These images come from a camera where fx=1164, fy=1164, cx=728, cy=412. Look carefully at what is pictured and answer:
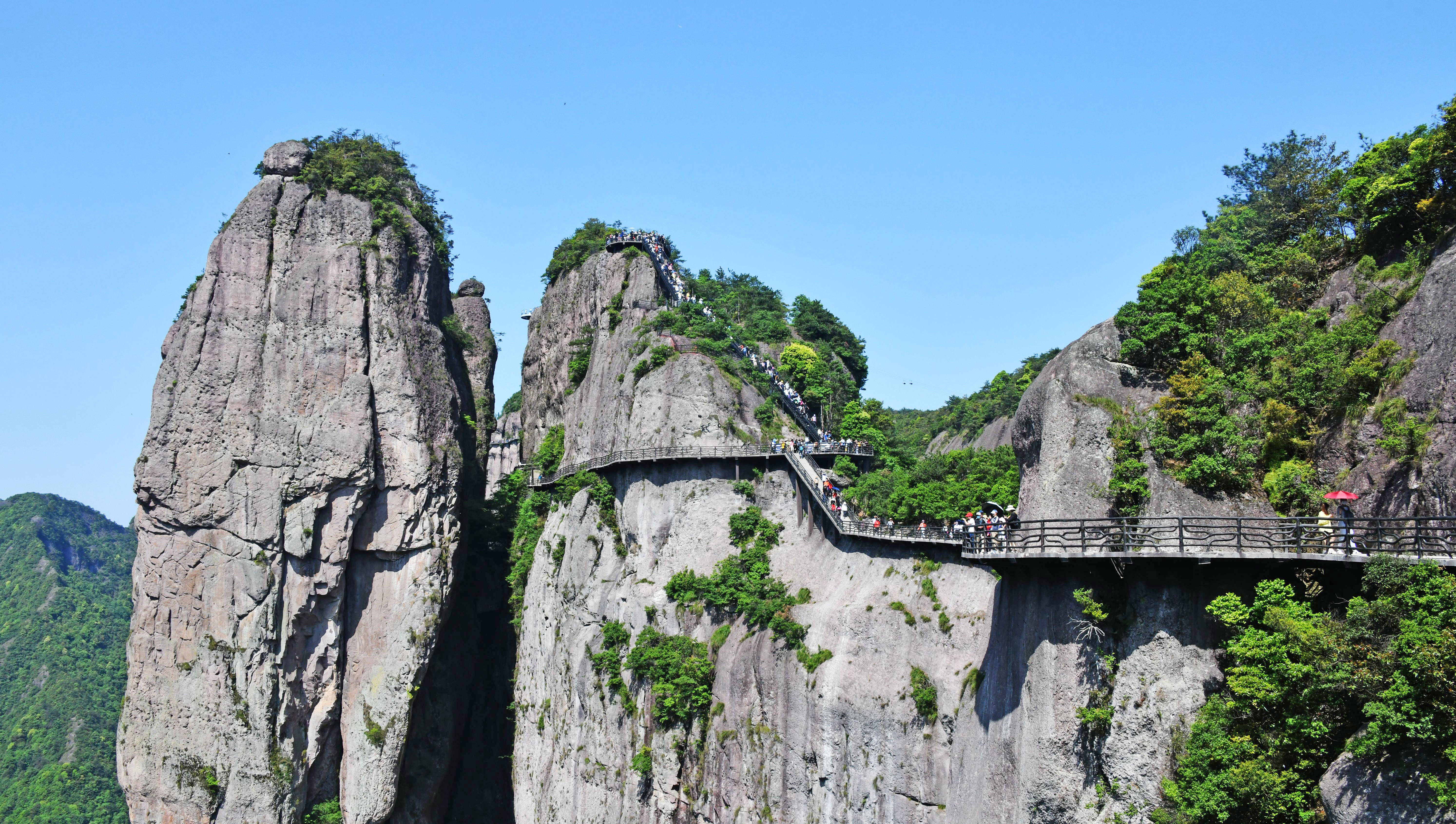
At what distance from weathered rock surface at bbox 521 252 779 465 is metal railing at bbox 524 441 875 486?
29.8 inches

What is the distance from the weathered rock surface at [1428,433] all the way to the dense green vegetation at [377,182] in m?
54.8

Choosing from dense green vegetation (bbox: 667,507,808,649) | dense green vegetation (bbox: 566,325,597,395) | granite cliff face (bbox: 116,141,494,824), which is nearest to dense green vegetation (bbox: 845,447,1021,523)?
dense green vegetation (bbox: 667,507,808,649)

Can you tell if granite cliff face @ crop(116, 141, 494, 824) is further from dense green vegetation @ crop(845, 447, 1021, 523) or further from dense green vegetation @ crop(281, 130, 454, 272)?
dense green vegetation @ crop(845, 447, 1021, 523)

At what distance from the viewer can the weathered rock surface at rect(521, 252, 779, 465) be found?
2251 inches

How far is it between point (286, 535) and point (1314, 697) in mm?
51628

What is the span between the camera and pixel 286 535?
202 feet

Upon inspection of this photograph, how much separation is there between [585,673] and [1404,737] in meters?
40.5

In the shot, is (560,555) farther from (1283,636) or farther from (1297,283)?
(1283,636)

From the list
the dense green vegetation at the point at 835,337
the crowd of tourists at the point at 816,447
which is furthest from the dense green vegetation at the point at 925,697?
the dense green vegetation at the point at 835,337

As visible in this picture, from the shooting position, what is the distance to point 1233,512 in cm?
2983

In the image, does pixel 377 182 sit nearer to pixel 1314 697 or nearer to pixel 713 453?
pixel 713 453

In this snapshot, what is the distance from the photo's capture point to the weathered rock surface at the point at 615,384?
188ft

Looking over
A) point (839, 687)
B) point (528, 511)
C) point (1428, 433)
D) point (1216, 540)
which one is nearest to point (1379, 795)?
point (1216, 540)

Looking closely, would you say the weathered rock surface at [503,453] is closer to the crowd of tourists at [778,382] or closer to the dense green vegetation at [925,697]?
the crowd of tourists at [778,382]
